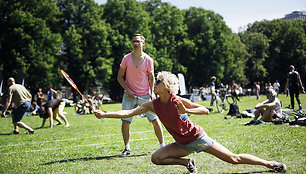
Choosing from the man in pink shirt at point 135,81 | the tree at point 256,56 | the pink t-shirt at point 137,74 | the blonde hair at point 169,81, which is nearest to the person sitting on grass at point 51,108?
the man in pink shirt at point 135,81

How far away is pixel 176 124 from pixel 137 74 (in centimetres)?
249

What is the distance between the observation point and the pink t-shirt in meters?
6.51

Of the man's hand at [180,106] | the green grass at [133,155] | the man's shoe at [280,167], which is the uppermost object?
the man's hand at [180,106]

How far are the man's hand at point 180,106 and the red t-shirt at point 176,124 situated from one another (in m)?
0.05

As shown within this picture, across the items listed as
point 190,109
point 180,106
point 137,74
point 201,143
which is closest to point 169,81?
point 180,106

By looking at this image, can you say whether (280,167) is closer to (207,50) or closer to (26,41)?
(26,41)

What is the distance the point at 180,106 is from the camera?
417cm

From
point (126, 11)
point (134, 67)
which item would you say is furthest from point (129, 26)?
point (134, 67)

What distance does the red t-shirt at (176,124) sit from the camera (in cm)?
430

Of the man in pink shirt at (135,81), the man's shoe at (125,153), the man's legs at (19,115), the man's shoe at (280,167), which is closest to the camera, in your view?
the man's shoe at (280,167)

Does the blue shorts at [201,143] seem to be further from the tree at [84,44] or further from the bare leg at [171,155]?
the tree at [84,44]

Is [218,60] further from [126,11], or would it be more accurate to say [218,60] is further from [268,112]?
[268,112]

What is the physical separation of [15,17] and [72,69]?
1123cm

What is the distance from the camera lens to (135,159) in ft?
19.5
